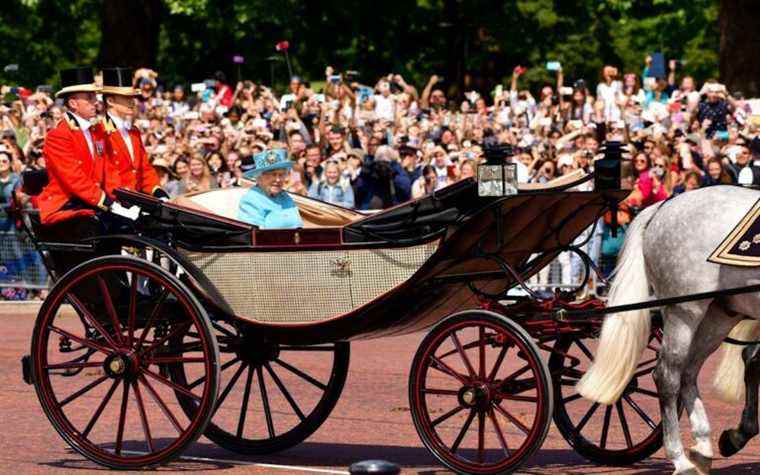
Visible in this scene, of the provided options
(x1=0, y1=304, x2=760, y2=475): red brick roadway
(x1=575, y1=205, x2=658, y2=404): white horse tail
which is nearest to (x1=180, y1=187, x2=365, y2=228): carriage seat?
(x1=0, y1=304, x2=760, y2=475): red brick roadway

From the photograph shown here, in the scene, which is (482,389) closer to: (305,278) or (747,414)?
(305,278)

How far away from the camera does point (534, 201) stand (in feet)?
27.3

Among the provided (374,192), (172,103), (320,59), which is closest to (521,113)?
(374,192)

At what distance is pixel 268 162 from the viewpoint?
914cm

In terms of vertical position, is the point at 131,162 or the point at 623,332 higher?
the point at 131,162

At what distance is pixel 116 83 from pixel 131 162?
1.58ft

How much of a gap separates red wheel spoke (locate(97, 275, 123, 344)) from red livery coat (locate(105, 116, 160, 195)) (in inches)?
40.7

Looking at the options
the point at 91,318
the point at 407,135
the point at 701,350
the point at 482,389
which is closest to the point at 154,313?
the point at 91,318

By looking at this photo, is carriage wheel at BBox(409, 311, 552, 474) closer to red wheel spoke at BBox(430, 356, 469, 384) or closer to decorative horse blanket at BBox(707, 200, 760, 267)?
red wheel spoke at BBox(430, 356, 469, 384)

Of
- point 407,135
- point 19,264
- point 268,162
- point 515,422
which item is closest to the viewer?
point 515,422

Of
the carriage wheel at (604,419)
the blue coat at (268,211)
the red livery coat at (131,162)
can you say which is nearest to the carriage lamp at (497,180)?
the carriage wheel at (604,419)

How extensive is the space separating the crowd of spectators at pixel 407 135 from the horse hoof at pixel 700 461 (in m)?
7.09

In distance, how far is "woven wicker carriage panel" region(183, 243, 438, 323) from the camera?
27.9 ft

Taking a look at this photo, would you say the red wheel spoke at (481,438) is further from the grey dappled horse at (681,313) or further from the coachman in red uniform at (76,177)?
the coachman in red uniform at (76,177)
